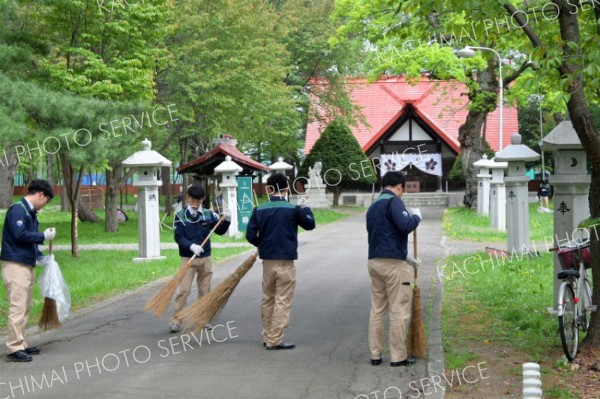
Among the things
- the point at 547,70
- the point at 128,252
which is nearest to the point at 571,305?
the point at 547,70

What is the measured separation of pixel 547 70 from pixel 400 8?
2962 mm

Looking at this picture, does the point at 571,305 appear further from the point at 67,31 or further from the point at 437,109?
the point at 437,109

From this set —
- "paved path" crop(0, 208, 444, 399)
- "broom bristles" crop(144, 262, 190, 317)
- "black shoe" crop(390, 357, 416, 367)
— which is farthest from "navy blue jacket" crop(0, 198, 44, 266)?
"black shoe" crop(390, 357, 416, 367)

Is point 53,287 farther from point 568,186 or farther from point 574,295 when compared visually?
point 568,186

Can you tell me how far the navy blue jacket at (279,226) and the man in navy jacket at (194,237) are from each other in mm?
917

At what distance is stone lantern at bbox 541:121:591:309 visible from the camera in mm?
9695

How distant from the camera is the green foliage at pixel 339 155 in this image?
45.2 metres

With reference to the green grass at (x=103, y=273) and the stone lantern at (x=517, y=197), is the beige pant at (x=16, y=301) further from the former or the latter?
the stone lantern at (x=517, y=197)

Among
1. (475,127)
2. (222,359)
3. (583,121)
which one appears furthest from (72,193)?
(475,127)

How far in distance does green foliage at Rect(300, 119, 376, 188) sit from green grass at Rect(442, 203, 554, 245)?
1095cm

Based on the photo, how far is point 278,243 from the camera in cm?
882

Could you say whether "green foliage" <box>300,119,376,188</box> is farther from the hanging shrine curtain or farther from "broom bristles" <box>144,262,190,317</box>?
"broom bristles" <box>144,262,190,317</box>

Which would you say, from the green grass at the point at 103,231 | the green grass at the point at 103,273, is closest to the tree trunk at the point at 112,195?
the green grass at the point at 103,231

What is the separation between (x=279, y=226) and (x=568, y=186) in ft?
11.2
